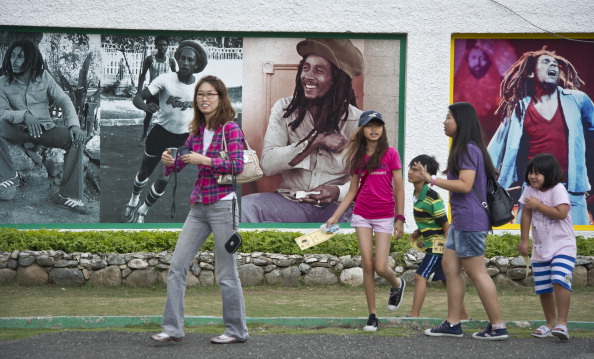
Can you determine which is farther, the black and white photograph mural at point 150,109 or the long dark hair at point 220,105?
the black and white photograph mural at point 150,109

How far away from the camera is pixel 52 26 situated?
39.5ft

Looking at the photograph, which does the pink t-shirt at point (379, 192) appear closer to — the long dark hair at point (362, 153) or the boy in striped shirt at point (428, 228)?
the long dark hair at point (362, 153)

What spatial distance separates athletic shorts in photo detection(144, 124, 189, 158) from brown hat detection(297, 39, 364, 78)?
86.0 inches

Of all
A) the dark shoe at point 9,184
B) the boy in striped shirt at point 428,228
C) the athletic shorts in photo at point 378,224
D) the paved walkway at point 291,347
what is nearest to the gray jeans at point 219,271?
the paved walkway at point 291,347

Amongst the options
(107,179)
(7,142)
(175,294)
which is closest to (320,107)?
(107,179)

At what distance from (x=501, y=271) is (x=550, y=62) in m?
3.41

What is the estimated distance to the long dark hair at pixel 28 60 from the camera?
39.8ft

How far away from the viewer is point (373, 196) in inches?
287

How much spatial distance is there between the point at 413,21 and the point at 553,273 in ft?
20.3

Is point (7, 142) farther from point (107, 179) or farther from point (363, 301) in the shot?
point (363, 301)

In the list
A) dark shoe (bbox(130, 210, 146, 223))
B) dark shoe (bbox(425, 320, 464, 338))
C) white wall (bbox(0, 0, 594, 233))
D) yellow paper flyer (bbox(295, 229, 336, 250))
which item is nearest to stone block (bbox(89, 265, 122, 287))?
dark shoe (bbox(130, 210, 146, 223))

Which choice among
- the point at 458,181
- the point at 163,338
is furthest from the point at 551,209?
the point at 163,338

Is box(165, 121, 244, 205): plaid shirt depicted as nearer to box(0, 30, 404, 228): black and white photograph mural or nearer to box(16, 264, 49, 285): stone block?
box(16, 264, 49, 285): stone block

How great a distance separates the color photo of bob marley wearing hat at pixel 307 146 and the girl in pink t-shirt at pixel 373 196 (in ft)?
15.5
